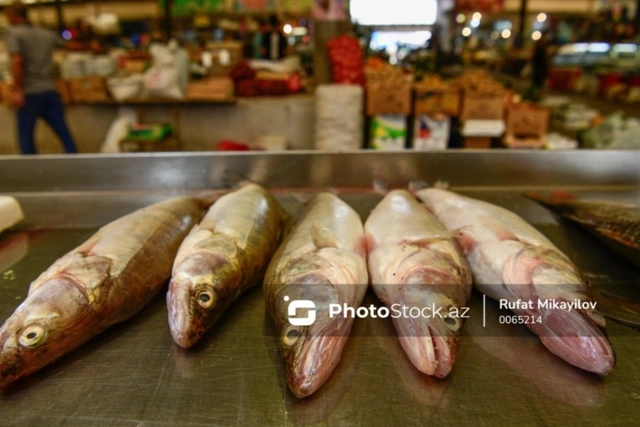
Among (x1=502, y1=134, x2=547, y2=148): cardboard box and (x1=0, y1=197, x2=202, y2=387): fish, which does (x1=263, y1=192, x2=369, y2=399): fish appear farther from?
(x1=502, y1=134, x2=547, y2=148): cardboard box

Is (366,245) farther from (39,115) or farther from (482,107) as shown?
(39,115)

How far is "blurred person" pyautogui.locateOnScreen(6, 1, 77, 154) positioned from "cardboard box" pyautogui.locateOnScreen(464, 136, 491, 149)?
5837mm

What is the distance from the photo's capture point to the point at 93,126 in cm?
702

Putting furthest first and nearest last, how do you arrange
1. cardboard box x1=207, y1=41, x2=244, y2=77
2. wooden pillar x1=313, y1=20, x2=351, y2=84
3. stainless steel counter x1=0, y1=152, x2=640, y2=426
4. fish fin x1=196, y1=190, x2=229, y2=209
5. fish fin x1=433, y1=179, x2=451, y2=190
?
cardboard box x1=207, y1=41, x2=244, y2=77
wooden pillar x1=313, y1=20, x2=351, y2=84
fish fin x1=433, y1=179, x2=451, y2=190
fish fin x1=196, y1=190, x2=229, y2=209
stainless steel counter x1=0, y1=152, x2=640, y2=426

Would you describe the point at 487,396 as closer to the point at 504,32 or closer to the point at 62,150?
the point at 62,150

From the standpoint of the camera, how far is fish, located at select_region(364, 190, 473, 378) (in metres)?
1.41

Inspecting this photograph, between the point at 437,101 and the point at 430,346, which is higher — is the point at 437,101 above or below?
above

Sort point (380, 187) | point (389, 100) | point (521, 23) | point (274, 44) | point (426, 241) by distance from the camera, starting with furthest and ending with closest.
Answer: point (521, 23) → point (274, 44) → point (389, 100) → point (380, 187) → point (426, 241)

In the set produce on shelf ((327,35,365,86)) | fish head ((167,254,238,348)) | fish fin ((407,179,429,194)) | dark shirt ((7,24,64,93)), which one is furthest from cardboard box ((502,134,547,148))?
dark shirt ((7,24,64,93))

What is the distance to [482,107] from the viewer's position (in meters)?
5.62

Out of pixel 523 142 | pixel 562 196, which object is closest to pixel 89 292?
pixel 562 196

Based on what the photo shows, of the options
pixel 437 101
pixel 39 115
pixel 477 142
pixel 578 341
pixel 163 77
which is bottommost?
pixel 477 142

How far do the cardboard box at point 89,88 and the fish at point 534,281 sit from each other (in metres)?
6.18

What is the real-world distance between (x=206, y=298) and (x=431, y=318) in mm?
818
